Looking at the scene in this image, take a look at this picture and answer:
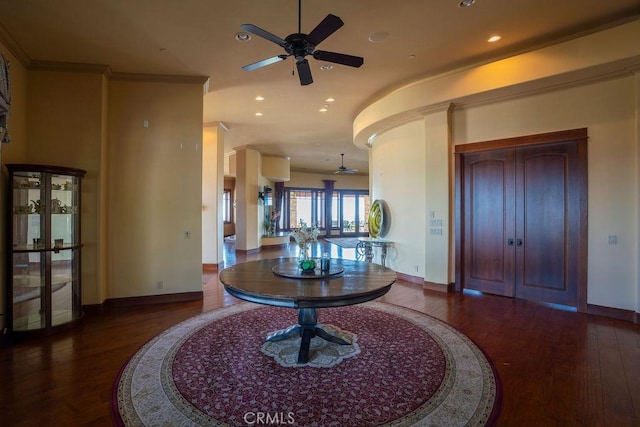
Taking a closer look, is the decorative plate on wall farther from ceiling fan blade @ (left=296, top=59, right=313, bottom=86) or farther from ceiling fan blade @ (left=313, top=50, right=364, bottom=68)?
ceiling fan blade @ (left=313, top=50, right=364, bottom=68)

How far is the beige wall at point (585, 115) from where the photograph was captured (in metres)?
3.67

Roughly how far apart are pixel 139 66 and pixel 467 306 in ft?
18.8

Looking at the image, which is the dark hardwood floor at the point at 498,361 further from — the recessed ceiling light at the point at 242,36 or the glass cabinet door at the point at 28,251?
the recessed ceiling light at the point at 242,36

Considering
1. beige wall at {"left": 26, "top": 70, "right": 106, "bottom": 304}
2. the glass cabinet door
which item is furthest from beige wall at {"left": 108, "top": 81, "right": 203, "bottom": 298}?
the glass cabinet door

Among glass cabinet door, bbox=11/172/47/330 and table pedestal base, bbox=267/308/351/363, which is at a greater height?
glass cabinet door, bbox=11/172/47/330

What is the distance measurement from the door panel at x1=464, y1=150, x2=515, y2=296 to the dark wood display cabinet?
5.63 metres

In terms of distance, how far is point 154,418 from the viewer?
198 cm

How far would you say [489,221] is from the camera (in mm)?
4871

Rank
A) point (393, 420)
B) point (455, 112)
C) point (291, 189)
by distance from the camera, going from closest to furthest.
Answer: point (393, 420) < point (455, 112) < point (291, 189)

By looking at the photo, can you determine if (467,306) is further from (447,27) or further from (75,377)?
(75,377)

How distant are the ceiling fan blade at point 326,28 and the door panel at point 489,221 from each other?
3.50 metres

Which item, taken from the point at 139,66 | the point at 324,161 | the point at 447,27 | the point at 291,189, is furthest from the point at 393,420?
the point at 291,189

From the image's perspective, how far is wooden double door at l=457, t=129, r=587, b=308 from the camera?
4.12 m

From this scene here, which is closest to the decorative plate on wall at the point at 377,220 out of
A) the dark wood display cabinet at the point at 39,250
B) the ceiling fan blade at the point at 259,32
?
the ceiling fan blade at the point at 259,32
